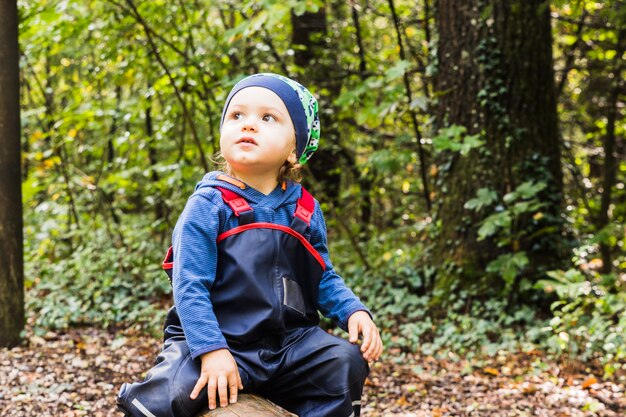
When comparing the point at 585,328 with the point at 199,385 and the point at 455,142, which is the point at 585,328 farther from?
the point at 199,385

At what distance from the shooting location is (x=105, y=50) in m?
6.37

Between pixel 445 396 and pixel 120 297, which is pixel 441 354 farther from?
pixel 120 297

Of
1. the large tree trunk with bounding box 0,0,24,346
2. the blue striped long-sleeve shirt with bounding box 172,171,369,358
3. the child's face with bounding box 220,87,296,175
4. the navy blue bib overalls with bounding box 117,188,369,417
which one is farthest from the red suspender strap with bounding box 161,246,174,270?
the large tree trunk with bounding box 0,0,24,346

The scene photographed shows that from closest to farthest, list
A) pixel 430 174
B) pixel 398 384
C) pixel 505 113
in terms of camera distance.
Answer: pixel 398 384, pixel 505 113, pixel 430 174

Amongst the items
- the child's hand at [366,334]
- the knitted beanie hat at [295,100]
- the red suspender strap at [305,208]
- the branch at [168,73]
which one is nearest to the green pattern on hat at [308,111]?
the knitted beanie hat at [295,100]

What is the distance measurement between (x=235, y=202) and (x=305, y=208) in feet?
0.93

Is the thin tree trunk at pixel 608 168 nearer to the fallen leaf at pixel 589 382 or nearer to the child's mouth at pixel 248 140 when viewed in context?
the fallen leaf at pixel 589 382

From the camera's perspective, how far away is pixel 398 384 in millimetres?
4684

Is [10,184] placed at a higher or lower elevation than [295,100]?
lower

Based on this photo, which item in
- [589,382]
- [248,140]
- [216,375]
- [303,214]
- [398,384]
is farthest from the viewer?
[398,384]

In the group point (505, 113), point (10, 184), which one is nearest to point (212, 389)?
point (10, 184)

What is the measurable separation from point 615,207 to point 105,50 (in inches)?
249

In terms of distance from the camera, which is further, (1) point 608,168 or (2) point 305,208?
(1) point 608,168

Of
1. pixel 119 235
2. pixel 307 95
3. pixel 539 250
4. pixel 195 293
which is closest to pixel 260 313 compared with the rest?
pixel 195 293
